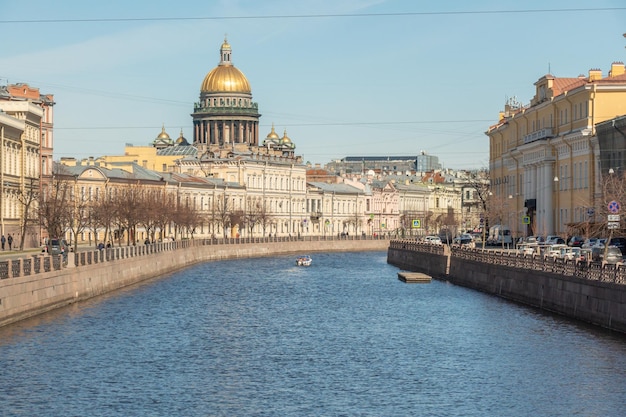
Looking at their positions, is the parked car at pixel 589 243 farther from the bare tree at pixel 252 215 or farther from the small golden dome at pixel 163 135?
the small golden dome at pixel 163 135

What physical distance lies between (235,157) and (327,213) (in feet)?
66.2

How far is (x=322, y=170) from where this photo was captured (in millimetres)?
194125

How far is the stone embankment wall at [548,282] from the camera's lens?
4091 centimetres

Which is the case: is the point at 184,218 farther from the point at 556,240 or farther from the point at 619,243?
the point at 619,243

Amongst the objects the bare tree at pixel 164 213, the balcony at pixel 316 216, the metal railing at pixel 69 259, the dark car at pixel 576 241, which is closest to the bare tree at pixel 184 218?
the bare tree at pixel 164 213

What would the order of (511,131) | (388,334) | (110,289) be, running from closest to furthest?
1. (388,334)
2. (110,289)
3. (511,131)

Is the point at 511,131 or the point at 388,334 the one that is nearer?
the point at 388,334

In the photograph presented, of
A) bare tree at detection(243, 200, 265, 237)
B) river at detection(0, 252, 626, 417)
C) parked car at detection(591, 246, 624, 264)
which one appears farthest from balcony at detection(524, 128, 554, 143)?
A: bare tree at detection(243, 200, 265, 237)

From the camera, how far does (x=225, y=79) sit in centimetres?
18738

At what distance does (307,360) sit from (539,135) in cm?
5524

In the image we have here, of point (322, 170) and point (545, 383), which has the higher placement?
point (322, 170)

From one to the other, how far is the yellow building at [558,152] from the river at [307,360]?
21.5 m

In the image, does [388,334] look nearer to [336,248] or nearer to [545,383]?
[545,383]

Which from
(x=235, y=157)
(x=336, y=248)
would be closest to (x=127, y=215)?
(x=336, y=248)
